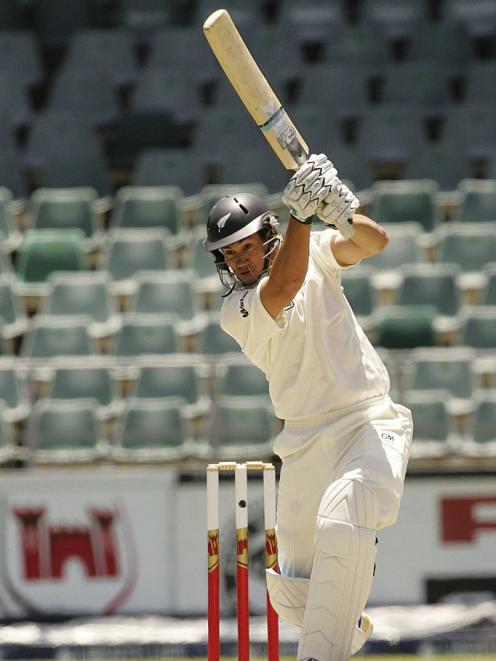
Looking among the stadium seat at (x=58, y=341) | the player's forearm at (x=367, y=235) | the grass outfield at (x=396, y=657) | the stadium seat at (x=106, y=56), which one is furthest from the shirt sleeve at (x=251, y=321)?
the stadium seat at (x=106, y=56)

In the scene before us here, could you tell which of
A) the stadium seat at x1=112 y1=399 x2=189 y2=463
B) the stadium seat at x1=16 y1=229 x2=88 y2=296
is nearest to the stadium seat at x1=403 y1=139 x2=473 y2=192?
the stadium seat at x1=16 y1=229 x2=88 y2=296

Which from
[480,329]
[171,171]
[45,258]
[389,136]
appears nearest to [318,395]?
[480,329]

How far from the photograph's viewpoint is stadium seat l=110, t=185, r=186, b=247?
8227 mm

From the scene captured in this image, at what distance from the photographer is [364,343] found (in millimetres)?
3998

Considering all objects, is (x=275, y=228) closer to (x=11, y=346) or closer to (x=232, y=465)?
(x=232, y=465)

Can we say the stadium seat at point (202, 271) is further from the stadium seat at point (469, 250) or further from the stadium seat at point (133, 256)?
the stadium seat at point (469, 250)

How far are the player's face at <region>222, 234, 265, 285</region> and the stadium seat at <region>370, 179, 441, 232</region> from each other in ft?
14.1

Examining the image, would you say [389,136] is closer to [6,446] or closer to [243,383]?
[243,383]

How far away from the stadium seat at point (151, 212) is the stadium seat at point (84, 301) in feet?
2.71

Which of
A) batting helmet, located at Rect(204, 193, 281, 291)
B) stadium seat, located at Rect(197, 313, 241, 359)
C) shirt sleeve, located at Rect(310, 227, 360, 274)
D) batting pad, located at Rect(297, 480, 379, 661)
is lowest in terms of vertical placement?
batting pad, located at Rect(297, 480, 379, 661)

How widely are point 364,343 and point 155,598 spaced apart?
8.92ft

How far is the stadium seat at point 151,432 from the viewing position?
6.60 metres

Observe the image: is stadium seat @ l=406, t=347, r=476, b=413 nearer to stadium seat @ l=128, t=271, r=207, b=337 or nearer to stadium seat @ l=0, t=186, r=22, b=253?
stadium seat @ l=128, t=271, r=207, b=337

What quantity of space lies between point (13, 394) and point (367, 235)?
325 cm
